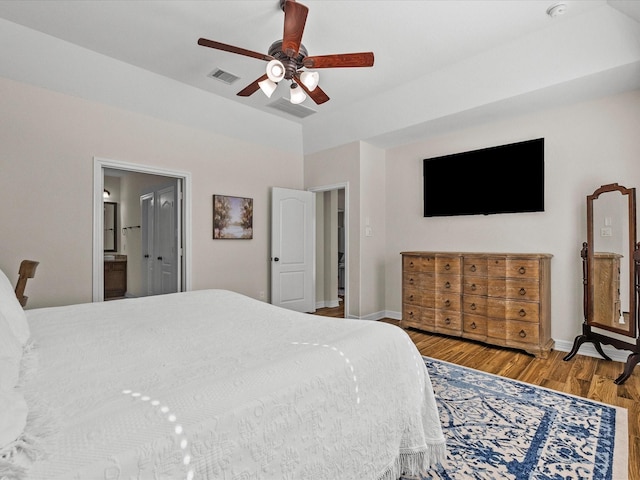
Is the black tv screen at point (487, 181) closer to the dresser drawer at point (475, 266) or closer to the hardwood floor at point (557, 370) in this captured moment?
the dresser drawer at point (475, 266)

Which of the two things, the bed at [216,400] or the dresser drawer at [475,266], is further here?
the dresser drawer at [475,266]

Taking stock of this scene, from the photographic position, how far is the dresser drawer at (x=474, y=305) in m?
3.63

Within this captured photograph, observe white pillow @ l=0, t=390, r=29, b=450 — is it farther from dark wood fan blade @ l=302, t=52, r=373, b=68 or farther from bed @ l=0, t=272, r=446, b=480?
dark wood fan blade @ l=302, t=52, r=373, b=68

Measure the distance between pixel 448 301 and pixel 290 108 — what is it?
3.15 m

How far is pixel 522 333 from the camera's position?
10.9 ft

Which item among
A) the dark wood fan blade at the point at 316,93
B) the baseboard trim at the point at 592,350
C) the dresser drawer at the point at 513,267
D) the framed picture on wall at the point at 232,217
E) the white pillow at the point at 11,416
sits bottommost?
the baseboard trim at the point at 592,350

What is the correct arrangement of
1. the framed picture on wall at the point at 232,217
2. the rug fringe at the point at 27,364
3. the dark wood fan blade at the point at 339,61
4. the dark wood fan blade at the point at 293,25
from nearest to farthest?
the rug fringe at the point at 27,364
the dark wood fan blade at the point at 293,25
the dark wood fan blade at the point at 339,61
the framed picture on wall at the point at 232,217

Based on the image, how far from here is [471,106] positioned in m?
3.47

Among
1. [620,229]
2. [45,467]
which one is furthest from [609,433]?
[45,467]

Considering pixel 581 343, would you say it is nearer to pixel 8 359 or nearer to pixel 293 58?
pixel 293 58

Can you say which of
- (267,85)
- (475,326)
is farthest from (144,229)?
(475,326)

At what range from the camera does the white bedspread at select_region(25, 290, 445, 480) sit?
31.1 inches

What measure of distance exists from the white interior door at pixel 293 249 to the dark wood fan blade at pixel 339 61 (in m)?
2.49

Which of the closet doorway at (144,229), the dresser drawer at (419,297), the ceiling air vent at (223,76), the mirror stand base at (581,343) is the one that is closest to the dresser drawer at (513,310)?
the mirror stand base at (581,343)
